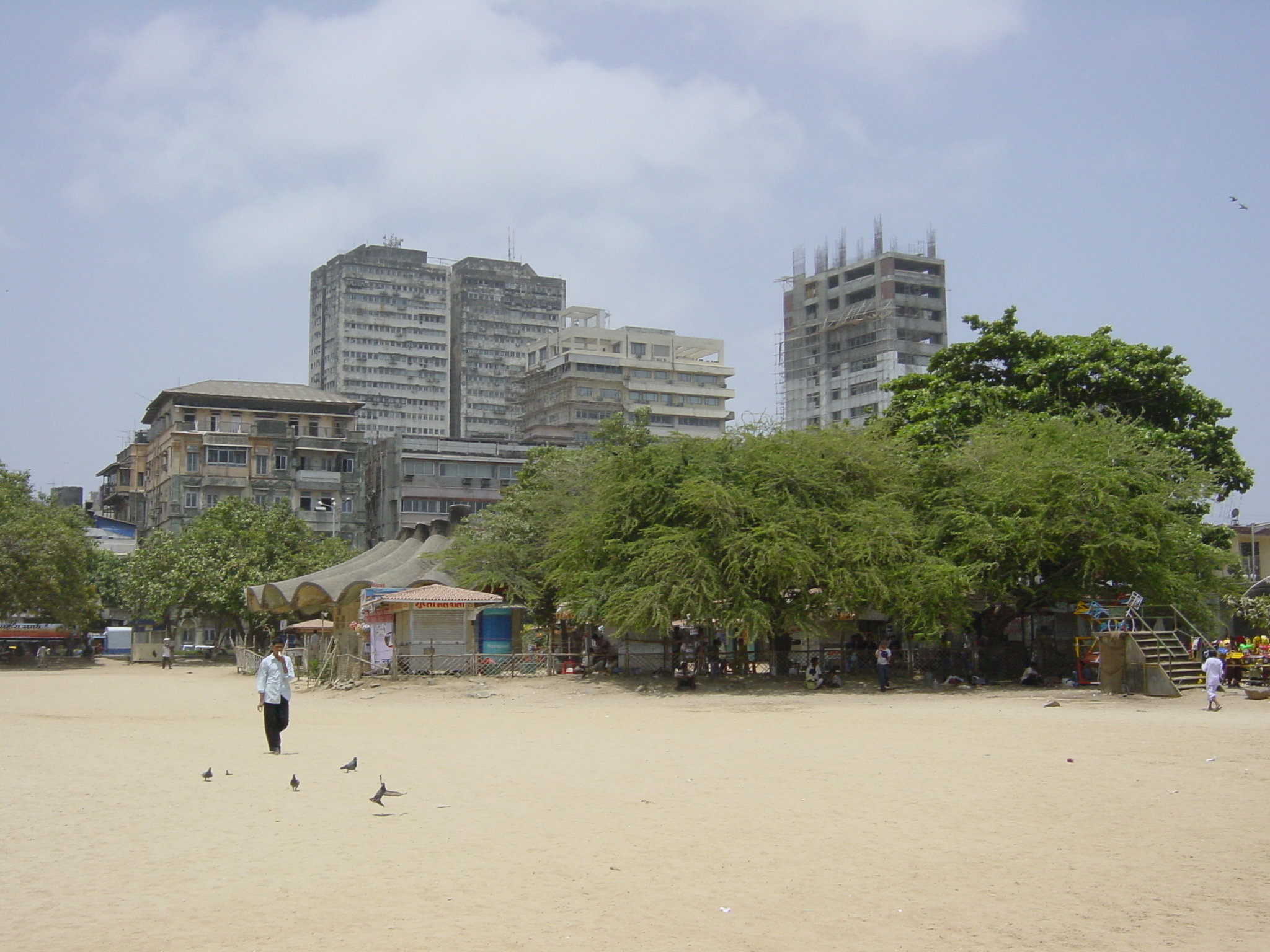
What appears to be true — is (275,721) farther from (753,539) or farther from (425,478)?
(425,478)

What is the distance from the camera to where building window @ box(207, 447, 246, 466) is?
287 ft

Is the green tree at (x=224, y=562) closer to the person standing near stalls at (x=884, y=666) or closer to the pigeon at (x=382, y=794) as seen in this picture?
the person standing near stalls at (x=884, y=666)

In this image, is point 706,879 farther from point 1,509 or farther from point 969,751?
point 1,509

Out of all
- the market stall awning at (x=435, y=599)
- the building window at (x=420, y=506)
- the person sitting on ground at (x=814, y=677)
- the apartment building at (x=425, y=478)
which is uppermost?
the apartment building at (x=425, y=478)

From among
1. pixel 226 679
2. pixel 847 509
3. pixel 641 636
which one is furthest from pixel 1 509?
pixel 847 509

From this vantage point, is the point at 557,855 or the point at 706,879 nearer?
the point at 706,879

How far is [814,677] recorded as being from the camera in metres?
31.1

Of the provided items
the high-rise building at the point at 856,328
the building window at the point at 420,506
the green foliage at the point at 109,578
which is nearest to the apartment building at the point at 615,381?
the high-rise building at the point at 856,328

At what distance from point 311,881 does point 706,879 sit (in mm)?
3256

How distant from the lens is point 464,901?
909 centimetres

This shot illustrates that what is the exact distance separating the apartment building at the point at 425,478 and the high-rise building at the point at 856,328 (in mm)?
38316

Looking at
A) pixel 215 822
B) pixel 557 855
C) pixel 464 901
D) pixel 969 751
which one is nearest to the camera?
pixel 464 901

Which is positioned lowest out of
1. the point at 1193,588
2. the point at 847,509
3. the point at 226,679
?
the point at 226,679

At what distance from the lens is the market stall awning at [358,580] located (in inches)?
1638
